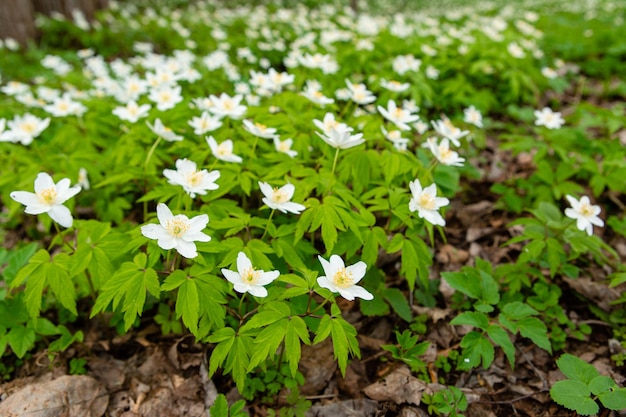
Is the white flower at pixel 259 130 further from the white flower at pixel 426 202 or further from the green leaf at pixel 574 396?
the green leaf at pixel 574 396

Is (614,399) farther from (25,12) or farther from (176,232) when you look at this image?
(25,12)

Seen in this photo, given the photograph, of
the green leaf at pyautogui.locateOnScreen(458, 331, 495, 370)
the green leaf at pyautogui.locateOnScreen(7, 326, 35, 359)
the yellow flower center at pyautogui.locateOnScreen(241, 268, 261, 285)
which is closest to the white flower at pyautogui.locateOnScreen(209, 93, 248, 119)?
the yellow flower center at pyautogui.locateOnScreen(241, 268, 261, 285)

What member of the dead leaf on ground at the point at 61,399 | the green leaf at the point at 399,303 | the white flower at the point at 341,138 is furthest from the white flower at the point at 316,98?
the dead leaf on ground at the point at 61,399

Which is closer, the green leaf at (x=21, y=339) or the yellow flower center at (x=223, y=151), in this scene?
the green leaf at (x=21, y=339)

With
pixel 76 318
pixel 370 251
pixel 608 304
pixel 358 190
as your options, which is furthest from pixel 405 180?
pixel 76 318

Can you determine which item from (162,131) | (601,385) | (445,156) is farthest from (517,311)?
(162,131)
